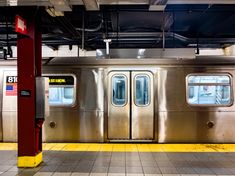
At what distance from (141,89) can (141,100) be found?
26cm

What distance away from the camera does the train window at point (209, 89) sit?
726 centimetres

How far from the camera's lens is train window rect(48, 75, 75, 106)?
7340mm

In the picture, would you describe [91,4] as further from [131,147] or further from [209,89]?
[209,89]

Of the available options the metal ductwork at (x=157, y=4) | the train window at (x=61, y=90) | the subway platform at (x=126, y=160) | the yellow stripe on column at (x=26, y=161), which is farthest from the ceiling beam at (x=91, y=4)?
the train window at (x=61, y=90)

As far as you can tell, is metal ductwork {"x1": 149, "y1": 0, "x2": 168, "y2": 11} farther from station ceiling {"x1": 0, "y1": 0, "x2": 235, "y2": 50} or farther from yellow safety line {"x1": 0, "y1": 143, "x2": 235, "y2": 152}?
yellow safety line {"x1": 0, "y1": 143, "x2": 235, "y2": 152}

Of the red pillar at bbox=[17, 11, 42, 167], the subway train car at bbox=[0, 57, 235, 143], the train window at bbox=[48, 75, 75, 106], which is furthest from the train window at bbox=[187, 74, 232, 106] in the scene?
the red pillar at bbox=[17, 11, 42, 167]

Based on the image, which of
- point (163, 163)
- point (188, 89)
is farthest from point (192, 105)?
point (163, 163)

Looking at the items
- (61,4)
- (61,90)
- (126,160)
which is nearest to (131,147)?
(126,160)

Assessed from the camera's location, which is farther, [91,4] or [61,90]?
[61,90]

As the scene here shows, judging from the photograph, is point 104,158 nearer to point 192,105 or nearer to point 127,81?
point 127,81

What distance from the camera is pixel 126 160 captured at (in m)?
5.83

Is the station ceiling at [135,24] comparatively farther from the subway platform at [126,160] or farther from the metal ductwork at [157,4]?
the subway platform at [126,160]

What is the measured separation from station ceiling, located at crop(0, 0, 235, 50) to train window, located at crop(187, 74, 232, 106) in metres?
1.21

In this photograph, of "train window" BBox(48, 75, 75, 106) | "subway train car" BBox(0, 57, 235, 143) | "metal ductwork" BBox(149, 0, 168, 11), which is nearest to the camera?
"metal ductwork" BBox(149, 0, 168, 11)
